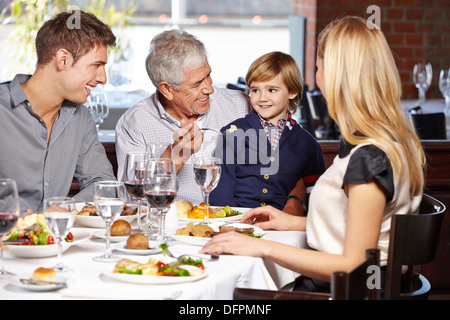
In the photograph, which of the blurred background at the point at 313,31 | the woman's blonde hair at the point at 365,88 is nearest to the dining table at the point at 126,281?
the woman's blonde hair at the point at 365,88

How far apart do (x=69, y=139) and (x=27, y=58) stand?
428cm

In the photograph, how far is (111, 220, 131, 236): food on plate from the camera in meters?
1.92

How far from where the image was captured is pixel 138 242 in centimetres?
179

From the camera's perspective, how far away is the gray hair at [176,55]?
2893 mm

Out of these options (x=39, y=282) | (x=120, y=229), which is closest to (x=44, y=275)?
(x=39, y=282)

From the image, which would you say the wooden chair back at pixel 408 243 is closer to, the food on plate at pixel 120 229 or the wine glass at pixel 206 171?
the wine glass at pixel 206 171

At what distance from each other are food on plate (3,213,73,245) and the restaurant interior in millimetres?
1574

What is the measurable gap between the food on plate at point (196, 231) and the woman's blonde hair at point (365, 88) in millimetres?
494

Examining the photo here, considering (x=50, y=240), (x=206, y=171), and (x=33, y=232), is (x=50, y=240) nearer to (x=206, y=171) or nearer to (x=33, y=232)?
(x=33, y=232)

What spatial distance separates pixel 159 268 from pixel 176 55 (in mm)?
1510

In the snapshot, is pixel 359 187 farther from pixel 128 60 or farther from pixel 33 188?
pixel 128 60

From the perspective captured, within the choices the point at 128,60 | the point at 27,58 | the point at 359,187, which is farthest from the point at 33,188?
the point at 27,58

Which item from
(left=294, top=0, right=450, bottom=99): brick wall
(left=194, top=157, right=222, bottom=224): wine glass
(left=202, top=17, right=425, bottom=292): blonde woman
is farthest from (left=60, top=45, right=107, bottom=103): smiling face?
(left=294, top=0, right=450, bottom=99): brick wall

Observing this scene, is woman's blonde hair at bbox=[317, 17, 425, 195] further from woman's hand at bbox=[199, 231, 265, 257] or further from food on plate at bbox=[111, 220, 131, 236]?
food on plate at bbox=[111, 220, 131, 236]
